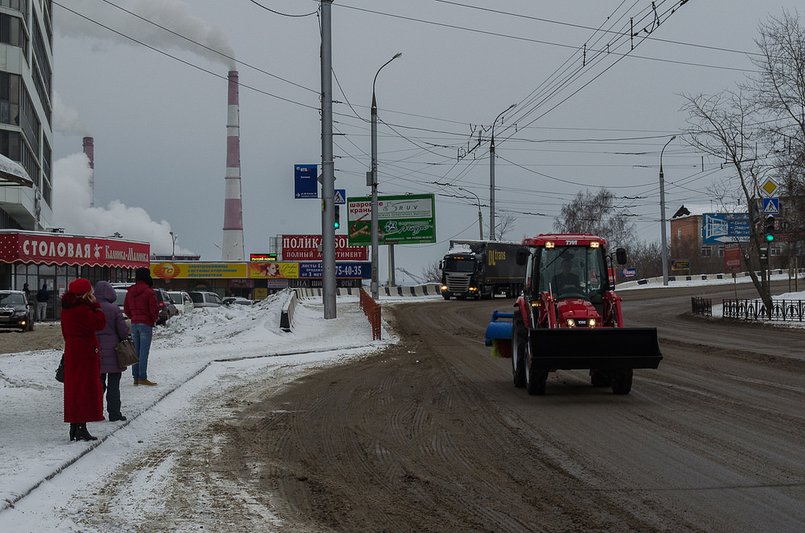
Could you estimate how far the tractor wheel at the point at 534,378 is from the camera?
13.6m

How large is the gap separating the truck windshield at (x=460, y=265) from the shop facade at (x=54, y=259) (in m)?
20.2

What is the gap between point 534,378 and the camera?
13.9m

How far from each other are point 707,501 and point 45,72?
77998 mm

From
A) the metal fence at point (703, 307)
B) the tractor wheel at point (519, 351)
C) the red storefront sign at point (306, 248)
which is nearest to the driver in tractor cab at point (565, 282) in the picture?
the tractor wheel at point (519, 351)

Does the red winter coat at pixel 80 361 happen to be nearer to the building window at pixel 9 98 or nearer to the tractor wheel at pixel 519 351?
the tractor wheel at pixel 519 351

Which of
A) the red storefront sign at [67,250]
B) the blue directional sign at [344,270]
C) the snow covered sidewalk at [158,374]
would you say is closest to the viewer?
the snow covered sidewalk at [158,374]

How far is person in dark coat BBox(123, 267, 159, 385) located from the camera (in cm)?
1488

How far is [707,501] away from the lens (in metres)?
7.11

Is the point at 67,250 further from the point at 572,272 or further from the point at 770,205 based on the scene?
the point at 572,272

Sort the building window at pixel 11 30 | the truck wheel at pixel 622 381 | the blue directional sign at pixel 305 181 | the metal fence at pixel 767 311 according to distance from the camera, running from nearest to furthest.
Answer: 1. the truck wheel at pixel 622 381
2. the metal fence at pixel 767 311
3. the blue directional sign at pixel 305 181
4. the building window at pixel 11 30

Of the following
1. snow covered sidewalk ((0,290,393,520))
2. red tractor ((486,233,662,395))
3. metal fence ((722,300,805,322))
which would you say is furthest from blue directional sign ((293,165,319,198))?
red tractor ((486,233,662,395))

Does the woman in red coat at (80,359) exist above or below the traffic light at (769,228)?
below

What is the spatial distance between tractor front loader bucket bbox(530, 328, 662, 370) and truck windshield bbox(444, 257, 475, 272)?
1791 inches

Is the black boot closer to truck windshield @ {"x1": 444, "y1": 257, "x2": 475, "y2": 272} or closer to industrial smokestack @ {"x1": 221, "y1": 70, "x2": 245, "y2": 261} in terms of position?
truck windshield @ {"x1": 444, "y1": 257, "x2": 475, "y2": 272}
